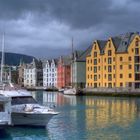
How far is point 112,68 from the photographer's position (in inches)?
5428

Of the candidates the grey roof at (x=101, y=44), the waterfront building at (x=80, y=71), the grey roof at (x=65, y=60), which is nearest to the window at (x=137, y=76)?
the grey roof at (x=101, y=44)

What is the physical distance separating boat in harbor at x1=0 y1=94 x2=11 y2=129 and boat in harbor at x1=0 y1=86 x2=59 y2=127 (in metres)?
4.45

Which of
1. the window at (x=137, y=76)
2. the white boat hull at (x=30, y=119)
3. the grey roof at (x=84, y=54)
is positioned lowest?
the white boat hull at (x=30, y=119)

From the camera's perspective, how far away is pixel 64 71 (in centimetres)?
18912

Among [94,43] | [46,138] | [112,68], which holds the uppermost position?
[94,43]

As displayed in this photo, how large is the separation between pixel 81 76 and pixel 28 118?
120194 millimetres

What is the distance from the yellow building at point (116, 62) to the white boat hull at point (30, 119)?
9046cm

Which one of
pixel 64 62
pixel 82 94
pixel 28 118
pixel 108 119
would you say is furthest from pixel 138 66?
pixel 28 118

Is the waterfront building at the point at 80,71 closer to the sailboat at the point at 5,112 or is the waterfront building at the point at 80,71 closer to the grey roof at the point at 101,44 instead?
the grey roof at the point at 101,44

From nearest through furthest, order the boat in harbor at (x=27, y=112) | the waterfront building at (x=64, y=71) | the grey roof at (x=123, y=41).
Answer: the boat in harbor at (x=27, y=112) < the grey roof at (x=123, y=41) < the waterfront building at (x=64, y=71)

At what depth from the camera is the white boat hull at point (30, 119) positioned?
39.8 m

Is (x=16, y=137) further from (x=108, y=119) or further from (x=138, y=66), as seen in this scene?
(x=138, y=66)

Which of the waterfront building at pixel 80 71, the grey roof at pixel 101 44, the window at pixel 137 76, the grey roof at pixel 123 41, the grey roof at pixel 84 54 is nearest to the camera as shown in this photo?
the window at pixel 137 76

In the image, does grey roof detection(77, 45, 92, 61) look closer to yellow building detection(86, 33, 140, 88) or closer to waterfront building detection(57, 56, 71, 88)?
yellow building detection(86, 33, 140, 88)
